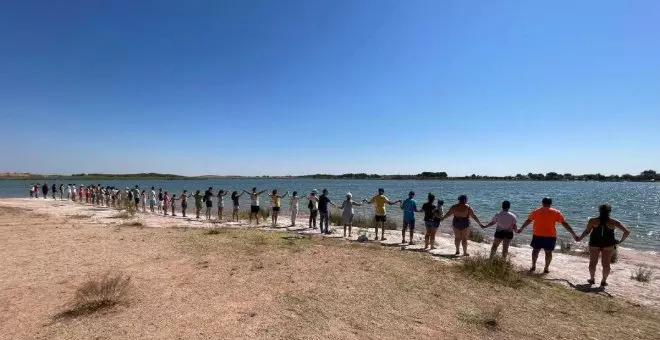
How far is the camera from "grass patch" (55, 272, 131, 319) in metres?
6.34

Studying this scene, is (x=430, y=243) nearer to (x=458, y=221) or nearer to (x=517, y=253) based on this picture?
(x=458, y=221)

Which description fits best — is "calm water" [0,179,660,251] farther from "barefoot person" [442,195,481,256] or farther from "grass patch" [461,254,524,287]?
"grass patch" [461,254,524,287]

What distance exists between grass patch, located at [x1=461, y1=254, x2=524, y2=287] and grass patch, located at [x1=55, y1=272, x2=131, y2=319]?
24.9ft

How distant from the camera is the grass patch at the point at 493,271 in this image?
8.48 metres

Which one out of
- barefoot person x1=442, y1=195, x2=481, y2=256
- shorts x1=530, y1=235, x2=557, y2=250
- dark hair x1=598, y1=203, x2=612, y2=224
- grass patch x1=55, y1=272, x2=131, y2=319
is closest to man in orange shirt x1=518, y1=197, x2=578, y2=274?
shorts x1=530, y1=235, x2=557, y2=250

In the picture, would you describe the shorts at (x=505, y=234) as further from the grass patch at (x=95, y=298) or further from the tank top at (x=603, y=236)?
the grass patch at (x=95, y=298)

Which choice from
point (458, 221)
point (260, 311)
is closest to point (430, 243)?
point (458, 221)

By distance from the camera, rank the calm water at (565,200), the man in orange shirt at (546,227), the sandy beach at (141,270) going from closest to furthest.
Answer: the sandy beach at (141,270) < the man in orange shirt at (546,227) < the calm water at (565,200)

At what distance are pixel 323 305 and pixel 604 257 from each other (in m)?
6.83

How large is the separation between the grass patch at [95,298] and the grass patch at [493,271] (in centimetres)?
759

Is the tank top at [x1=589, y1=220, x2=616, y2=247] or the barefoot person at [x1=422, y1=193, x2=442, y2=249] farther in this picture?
the barefoot person at [x1=422, y1=193, x2=442, y2=249]

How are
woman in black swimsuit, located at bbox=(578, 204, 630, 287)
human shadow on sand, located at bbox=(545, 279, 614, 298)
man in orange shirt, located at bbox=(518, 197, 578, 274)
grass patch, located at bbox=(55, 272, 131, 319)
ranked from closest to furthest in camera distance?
grass patch, located at bbox=(55, 272, 131, 319) → human shadow on sand, located at bbox=(545, 279, 614, 298) → woman in black swimsuit, located at bbox=(578, 204, 630, 287) → man in orange shirt, located at bbox=(518, 197, 578, 274)

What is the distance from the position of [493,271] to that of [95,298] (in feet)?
27.3

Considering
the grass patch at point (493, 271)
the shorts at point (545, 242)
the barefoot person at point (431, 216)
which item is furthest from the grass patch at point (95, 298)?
the shorts at point (545, 242)
